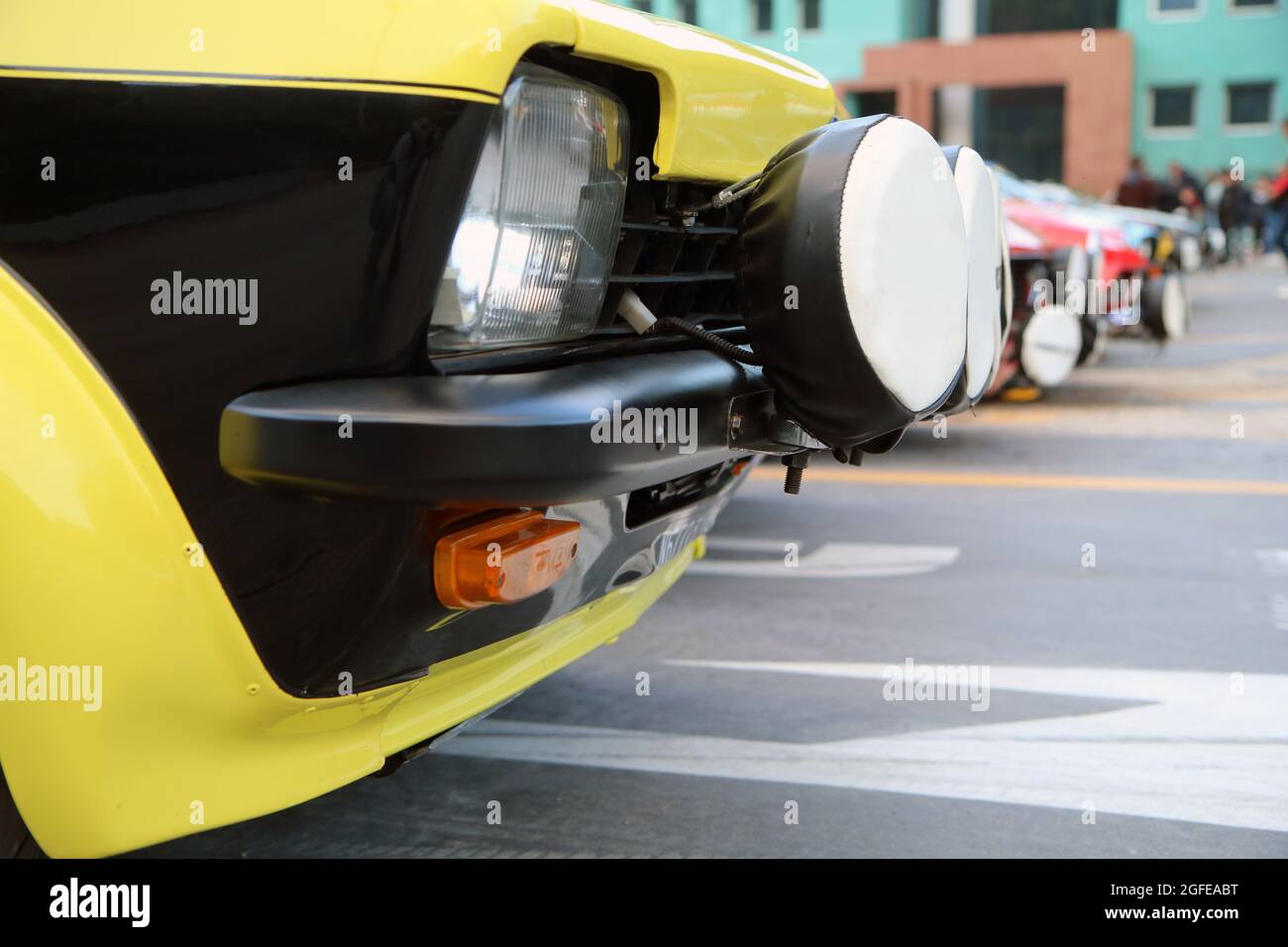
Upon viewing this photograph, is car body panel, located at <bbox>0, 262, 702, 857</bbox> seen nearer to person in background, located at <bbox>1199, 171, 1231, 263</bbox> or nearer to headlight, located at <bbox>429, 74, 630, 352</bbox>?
headlight, located at <bbox>429, 74, 630, 352</bbox>

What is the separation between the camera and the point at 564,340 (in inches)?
81.6

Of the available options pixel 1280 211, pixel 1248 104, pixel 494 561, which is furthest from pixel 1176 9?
pixel 494 561

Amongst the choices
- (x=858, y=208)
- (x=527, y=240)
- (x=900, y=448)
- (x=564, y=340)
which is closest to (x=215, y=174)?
(x=527, y=240)

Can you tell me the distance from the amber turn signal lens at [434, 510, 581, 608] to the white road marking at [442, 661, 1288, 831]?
47.7 inches

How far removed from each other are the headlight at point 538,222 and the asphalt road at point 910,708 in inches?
45.3

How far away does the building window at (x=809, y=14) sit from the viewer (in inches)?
1231

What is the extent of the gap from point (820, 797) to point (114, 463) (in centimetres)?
172

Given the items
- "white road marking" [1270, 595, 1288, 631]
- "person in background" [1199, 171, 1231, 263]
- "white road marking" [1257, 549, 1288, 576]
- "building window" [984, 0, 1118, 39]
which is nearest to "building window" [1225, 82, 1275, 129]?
"building window" [984, 0, 1118, 39]

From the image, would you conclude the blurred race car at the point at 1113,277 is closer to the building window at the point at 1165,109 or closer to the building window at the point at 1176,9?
the building window at the point at 1165,109

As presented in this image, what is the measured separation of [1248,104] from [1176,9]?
2878 millimetres

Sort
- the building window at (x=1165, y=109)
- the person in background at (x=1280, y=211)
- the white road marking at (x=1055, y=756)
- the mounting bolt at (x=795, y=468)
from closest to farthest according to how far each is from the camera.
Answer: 1. the mounting bolt at (x=795, y=468)
2. the white road marking at (x=1055, y=756)
3. the person in background at (x=1280, y=211)
4. the building window at (x=1165, y=109)

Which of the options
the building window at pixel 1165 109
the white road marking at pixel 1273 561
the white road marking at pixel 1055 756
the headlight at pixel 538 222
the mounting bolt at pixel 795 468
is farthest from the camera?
the building window at pixel 1165 109

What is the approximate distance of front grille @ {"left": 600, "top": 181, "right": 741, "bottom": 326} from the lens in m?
2.18

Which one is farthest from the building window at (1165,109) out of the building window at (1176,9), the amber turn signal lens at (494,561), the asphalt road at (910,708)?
the amber turn signal lens at (494,561)
